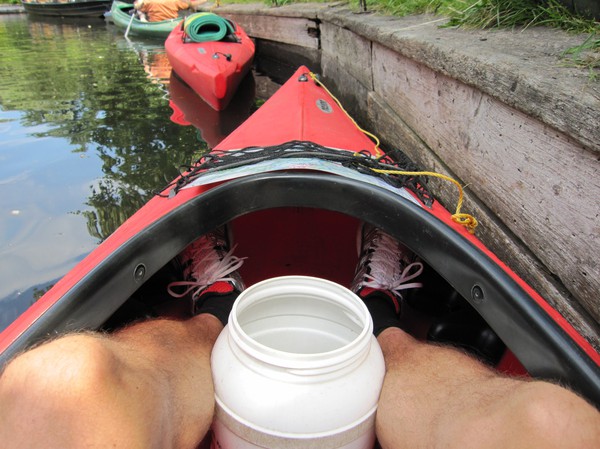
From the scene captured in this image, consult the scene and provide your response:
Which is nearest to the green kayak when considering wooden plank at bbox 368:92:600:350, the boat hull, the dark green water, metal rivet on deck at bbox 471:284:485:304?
the dark green water

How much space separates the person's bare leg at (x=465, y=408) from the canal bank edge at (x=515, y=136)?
43 centimetres

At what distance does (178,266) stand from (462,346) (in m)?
0.87

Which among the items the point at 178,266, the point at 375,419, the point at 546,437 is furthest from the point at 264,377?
the point at 178,266

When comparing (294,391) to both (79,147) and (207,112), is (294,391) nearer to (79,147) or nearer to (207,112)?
(79,147)

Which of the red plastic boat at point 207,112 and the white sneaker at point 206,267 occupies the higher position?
the white sneaker at point 206,267

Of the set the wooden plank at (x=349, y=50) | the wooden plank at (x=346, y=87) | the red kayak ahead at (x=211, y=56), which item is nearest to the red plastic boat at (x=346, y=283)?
the wooden plank at (x=349, y=50)

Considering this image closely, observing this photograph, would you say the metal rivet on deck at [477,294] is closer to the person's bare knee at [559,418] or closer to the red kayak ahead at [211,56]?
the person's bare knee at [559,418]

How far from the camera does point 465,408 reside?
2.87ft

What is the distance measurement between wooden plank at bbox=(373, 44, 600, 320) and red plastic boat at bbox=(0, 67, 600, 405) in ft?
0.81

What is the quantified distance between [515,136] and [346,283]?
0.75 meters

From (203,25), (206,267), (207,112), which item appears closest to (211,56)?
(207,112)

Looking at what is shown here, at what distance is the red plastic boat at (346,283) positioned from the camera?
938mm

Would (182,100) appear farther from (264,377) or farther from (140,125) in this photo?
(264,377)

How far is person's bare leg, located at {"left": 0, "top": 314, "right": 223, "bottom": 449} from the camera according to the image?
0.72m
